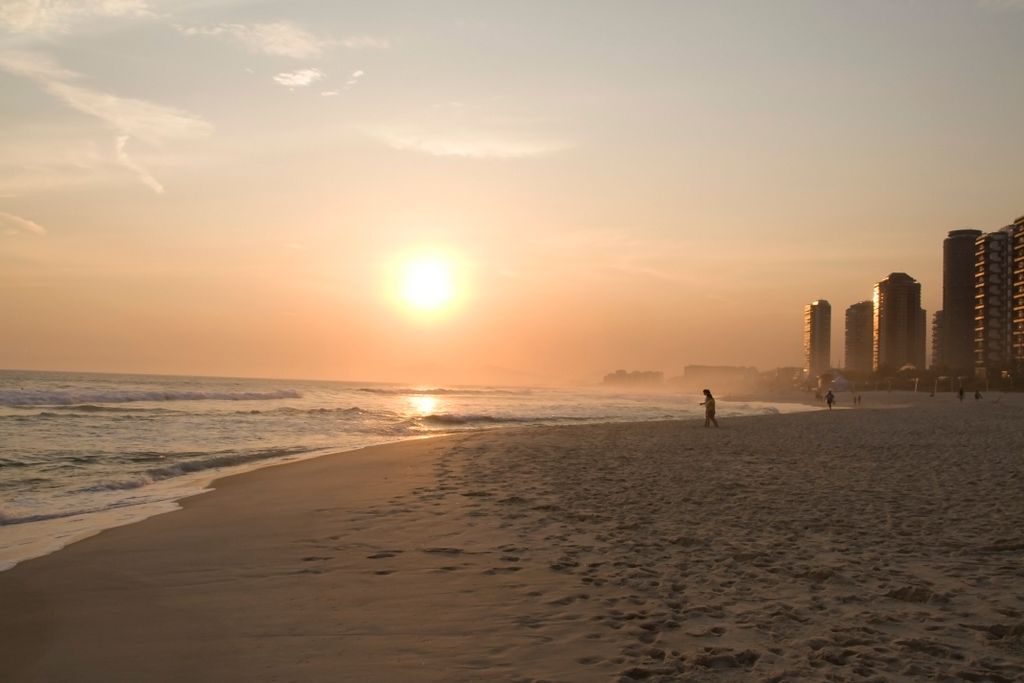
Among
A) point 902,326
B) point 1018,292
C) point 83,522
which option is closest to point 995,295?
point 1018,292

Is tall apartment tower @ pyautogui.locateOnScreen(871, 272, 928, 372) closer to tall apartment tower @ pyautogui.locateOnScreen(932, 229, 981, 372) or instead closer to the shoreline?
tall apartment tower @ pyautogui.locateOnScreen(932, 229, 981, 372)

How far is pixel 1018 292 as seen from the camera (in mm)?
128375

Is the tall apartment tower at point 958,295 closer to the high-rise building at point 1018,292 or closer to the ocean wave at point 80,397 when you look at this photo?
the high-rise building at point 1018,292

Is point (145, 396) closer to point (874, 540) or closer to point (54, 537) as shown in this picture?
point (54, 537)

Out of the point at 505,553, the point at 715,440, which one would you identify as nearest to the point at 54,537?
the point at 505,553

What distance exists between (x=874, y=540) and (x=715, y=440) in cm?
1417

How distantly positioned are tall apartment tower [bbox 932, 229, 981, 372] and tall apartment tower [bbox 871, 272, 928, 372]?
17110 millimetres

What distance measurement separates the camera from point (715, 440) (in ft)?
72.0

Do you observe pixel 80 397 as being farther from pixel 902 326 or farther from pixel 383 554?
pixel 902 326

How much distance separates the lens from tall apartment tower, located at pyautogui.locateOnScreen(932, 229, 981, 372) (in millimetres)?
165375

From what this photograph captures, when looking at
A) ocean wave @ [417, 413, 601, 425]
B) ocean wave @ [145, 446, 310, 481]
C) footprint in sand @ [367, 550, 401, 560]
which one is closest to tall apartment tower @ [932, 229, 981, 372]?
ocean wave @ [417, 413, 601, 425]

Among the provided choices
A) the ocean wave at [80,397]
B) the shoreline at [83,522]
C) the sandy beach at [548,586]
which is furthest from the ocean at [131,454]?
the ocean wave at [80,397]

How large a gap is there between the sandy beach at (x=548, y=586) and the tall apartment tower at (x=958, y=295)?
7148 inches

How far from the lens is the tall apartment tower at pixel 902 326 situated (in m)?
194
